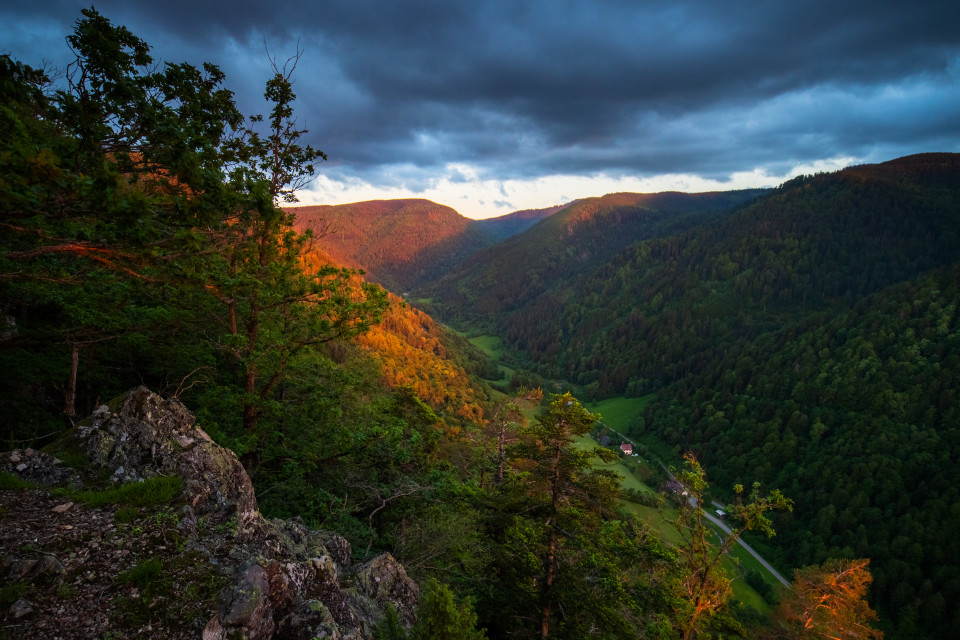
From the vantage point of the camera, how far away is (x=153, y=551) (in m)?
6.26

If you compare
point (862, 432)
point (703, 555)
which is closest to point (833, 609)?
point (703, 555)

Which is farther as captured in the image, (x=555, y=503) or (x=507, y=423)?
(x=507, y=423)

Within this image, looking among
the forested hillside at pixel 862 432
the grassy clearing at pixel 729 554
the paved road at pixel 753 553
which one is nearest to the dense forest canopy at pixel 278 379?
the grassy clearing at pixel 729 554

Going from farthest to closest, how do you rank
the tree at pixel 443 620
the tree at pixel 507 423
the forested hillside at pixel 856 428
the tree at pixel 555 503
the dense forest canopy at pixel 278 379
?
the forested hillside at pixel 856 428
the tree at pixel 507 423
the tree at pixel 555 503
the dense forest canopy at pixel 278 379
the tree at pixel 443 620

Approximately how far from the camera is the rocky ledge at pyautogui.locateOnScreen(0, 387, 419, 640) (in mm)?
5254

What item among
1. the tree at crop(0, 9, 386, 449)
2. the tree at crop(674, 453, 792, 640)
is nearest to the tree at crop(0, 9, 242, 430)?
the tree at crop(0, 9, 386, 449)

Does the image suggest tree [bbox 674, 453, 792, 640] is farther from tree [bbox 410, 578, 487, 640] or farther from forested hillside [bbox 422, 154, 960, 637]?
forested hillside [bbox 422, 154, 960, 637]

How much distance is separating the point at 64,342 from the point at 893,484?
119m

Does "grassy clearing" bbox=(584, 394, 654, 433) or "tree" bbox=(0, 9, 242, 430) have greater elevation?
"tree" bbox=(0, 9, 242, 430)

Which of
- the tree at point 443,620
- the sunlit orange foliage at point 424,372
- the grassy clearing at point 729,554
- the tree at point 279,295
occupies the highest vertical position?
the tree at point 279,295

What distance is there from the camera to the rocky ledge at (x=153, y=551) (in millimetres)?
5254

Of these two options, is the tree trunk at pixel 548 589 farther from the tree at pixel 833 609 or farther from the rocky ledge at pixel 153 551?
the tree at pixel 833 609

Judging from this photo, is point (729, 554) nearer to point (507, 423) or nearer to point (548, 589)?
point (507, 423)

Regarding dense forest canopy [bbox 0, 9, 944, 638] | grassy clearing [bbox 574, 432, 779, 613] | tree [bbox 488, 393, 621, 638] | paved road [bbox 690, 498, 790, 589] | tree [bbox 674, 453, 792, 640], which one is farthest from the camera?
paved road [bbox 690, 498, 790, 589]
